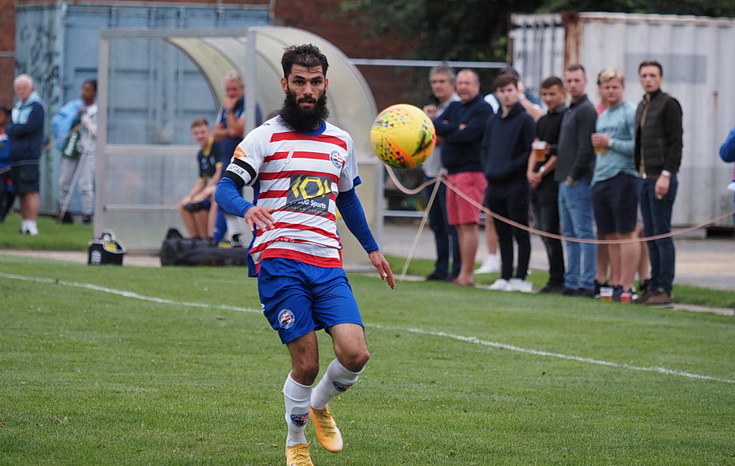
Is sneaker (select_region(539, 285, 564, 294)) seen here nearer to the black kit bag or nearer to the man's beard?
the black kit bag

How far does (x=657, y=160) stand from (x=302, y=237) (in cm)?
790

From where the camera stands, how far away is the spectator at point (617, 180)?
46.4 feet

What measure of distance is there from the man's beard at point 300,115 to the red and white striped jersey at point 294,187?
0.04 m

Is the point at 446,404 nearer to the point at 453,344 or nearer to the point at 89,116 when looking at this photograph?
the point at 453,344

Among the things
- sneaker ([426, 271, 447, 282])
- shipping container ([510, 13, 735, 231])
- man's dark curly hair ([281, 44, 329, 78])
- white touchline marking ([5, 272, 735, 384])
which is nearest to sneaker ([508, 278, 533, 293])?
sneaker ([426, 271, 447, 282])

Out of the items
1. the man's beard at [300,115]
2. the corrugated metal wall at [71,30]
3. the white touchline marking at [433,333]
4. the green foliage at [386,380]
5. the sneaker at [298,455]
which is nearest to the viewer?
the sneaker at [298,455]

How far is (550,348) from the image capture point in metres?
11.0

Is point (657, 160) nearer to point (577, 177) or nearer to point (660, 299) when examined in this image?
point (577, 177)

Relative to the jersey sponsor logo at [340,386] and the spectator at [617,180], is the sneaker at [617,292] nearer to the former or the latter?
the spectator at [617,180]

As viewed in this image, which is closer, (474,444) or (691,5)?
(474,444)

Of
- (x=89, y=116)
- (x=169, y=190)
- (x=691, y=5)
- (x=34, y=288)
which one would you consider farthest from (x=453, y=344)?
(x=691, y=5)

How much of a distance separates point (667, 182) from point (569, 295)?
2.09m

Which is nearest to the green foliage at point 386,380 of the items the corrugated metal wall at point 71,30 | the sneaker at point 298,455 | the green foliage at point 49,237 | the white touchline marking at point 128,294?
the white touchline marking at point 128,294

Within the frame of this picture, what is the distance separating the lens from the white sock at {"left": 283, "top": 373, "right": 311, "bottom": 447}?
653cm
